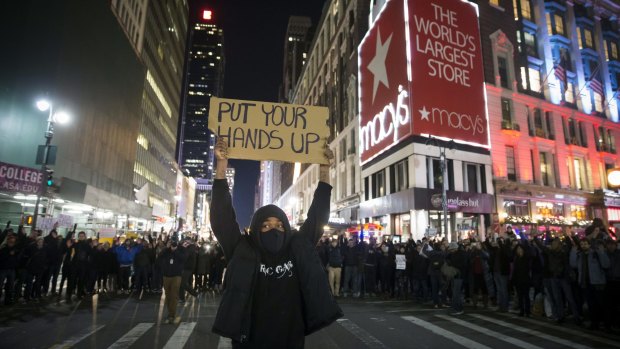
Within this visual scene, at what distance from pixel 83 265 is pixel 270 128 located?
41.4 feet

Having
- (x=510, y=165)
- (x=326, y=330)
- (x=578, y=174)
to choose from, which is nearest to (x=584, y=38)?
(x=578, y=174)

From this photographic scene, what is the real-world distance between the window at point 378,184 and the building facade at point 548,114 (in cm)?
988

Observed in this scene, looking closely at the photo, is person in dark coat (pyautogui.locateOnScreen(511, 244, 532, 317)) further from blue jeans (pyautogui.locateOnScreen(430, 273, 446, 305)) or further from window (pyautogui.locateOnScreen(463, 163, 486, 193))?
window (pyautogui.locateOnScreen(463, 163, 486, 193))

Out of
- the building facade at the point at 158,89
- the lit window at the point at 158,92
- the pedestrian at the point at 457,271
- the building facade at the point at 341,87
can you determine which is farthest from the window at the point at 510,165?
the lit window at the point at 158,92

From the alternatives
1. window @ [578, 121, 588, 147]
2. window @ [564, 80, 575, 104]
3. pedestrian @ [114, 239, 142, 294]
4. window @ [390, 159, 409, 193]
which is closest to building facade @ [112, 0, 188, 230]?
window @ [390, 159, 409, 193]

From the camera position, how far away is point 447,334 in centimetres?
852

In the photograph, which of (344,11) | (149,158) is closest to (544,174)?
(344,11)

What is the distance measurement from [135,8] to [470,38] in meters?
42.9

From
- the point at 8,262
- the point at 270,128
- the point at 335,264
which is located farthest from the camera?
the point at 335,264

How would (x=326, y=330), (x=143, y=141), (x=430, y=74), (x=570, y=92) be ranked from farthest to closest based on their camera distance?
(x=143, y=141) → (x=570, y=92) → (x=430, y=74) → (x=326, y=330)

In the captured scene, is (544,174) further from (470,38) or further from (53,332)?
(53,332)

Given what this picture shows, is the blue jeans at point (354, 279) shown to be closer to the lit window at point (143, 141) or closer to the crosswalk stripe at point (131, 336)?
Answer: the crosswalk stripe at point (131, 336)

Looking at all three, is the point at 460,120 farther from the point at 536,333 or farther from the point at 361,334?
the point at 361,334

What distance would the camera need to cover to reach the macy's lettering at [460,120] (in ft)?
101
